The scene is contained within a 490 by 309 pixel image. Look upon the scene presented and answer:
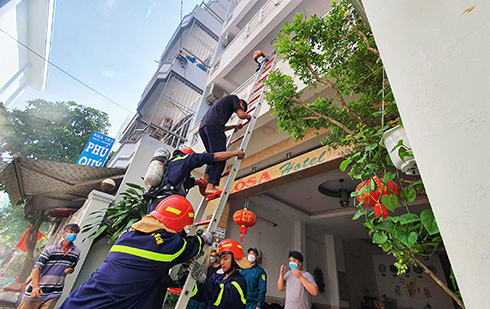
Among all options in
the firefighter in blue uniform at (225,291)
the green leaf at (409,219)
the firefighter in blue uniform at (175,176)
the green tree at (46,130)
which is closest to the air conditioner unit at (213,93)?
the firefighter in blue uniform at (175,176)

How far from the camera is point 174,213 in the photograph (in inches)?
62.0

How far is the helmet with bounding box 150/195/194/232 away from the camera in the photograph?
1544mm

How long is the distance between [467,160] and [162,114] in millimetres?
11082

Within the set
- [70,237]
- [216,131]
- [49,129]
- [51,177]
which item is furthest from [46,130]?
[216,131]

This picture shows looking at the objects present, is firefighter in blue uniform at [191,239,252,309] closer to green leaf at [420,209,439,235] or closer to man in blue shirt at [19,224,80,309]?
green leaf at [420,209,439,235]

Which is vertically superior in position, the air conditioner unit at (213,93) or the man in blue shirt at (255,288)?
the air conditioner unit at (213,93)

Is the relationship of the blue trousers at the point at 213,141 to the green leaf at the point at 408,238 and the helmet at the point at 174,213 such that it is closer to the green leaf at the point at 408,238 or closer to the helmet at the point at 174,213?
the helmet at the point at 174,213

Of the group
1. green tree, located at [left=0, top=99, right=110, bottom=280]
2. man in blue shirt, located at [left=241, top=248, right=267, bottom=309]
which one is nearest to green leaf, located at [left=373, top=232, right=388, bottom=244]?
man in blue shirt, located at [left=241, top=248, right=267, bottom=309]

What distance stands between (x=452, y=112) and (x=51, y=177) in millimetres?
6550

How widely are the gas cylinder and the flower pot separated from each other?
181cm

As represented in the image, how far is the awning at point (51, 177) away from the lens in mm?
4441

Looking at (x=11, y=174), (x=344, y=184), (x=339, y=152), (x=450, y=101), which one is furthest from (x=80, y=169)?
(x=344, y=184)

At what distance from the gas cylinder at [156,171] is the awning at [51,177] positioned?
3547 millimetres

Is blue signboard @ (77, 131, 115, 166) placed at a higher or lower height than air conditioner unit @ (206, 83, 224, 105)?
lower
